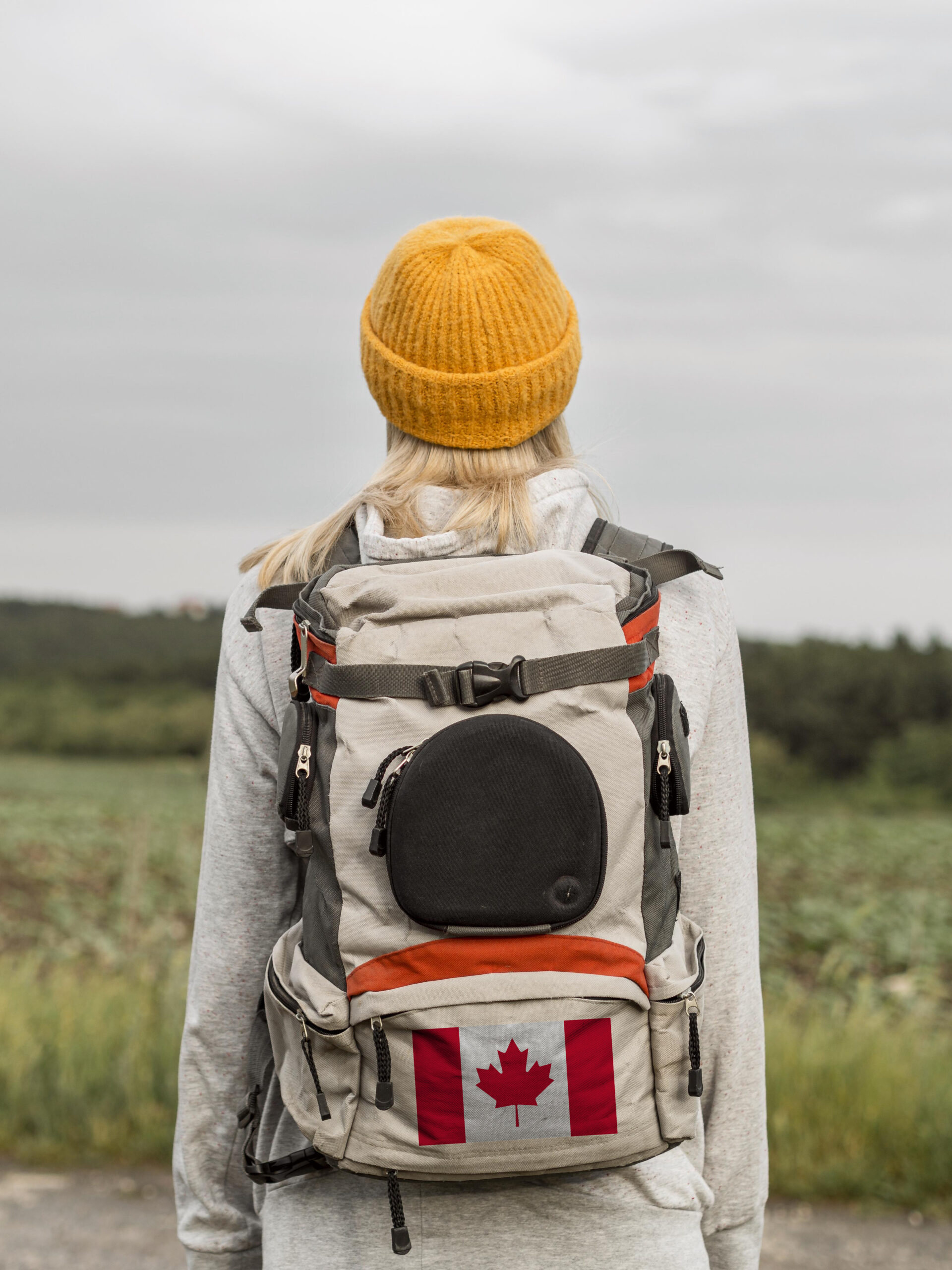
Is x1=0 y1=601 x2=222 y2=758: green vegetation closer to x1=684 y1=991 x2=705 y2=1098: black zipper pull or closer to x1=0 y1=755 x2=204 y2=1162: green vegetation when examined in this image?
x1=0 y1=755 x2=204 y2=1162: green vegetation

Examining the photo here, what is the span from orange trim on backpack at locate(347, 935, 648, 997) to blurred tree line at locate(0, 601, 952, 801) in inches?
655

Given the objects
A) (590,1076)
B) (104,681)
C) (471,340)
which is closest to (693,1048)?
(590,1076)

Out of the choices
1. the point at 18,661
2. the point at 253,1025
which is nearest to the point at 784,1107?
the point at 253,1025

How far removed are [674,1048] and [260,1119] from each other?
539mm

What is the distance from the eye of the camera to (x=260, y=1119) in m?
1.42

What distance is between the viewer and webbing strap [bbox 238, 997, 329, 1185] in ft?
4.29

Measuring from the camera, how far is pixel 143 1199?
388cm

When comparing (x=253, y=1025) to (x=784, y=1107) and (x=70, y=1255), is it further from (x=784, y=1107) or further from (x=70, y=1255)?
(x=784, y=1107)

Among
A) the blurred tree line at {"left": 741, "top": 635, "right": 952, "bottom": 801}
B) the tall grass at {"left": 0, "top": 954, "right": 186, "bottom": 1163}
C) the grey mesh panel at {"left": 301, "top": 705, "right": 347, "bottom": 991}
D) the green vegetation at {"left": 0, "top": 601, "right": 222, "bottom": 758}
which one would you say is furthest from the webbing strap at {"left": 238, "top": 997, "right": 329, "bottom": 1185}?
the green vegetation at {"left": 0, "top": 601, "right": 222, "bottom": 758}

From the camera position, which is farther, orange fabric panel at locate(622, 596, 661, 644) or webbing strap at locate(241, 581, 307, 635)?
webbing strap at locate(241, 581, 307, 635)

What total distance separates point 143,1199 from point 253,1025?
9.42 feet

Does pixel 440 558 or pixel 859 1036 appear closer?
pixel 440 558

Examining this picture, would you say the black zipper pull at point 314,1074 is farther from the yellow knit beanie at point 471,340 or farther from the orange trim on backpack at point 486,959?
the yellow knit beanie at point 471,340

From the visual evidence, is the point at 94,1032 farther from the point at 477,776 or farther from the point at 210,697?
the point at 210,697
